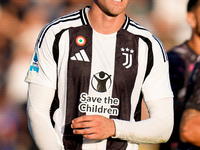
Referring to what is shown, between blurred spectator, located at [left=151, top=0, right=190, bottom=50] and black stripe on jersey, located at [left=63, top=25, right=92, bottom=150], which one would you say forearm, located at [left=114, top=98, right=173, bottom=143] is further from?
blurred spectator, located at [left=151, top=0, right=190, bottom=50]

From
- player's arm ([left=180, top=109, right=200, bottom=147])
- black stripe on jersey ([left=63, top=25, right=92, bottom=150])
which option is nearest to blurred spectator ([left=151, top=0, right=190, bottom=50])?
player's arm ([left=180, top=109, right=200, bottom=147])

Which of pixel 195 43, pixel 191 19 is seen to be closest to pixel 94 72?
pixel 195 43

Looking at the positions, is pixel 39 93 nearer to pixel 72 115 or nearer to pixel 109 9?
pixel 72 115

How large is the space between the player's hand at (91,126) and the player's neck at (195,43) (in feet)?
7.41

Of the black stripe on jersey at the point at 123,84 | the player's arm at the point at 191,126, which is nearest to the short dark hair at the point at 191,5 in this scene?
the player's arm at the point at 191,126

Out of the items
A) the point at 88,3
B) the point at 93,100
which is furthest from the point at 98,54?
the point at 88,3

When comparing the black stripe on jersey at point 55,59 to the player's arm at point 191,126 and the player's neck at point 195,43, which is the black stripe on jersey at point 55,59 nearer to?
the player's arm at point 191,126

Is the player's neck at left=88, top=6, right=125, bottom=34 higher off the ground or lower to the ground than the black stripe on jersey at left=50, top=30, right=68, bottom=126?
higher

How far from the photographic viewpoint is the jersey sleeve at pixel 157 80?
9.05ft

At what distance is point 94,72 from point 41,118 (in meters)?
0.45

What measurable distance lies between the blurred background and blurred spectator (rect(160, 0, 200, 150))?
4.8 inches

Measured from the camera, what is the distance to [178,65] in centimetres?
435

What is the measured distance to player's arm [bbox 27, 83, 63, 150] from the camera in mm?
2598

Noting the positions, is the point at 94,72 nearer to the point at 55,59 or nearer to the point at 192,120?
the point at 55,59
